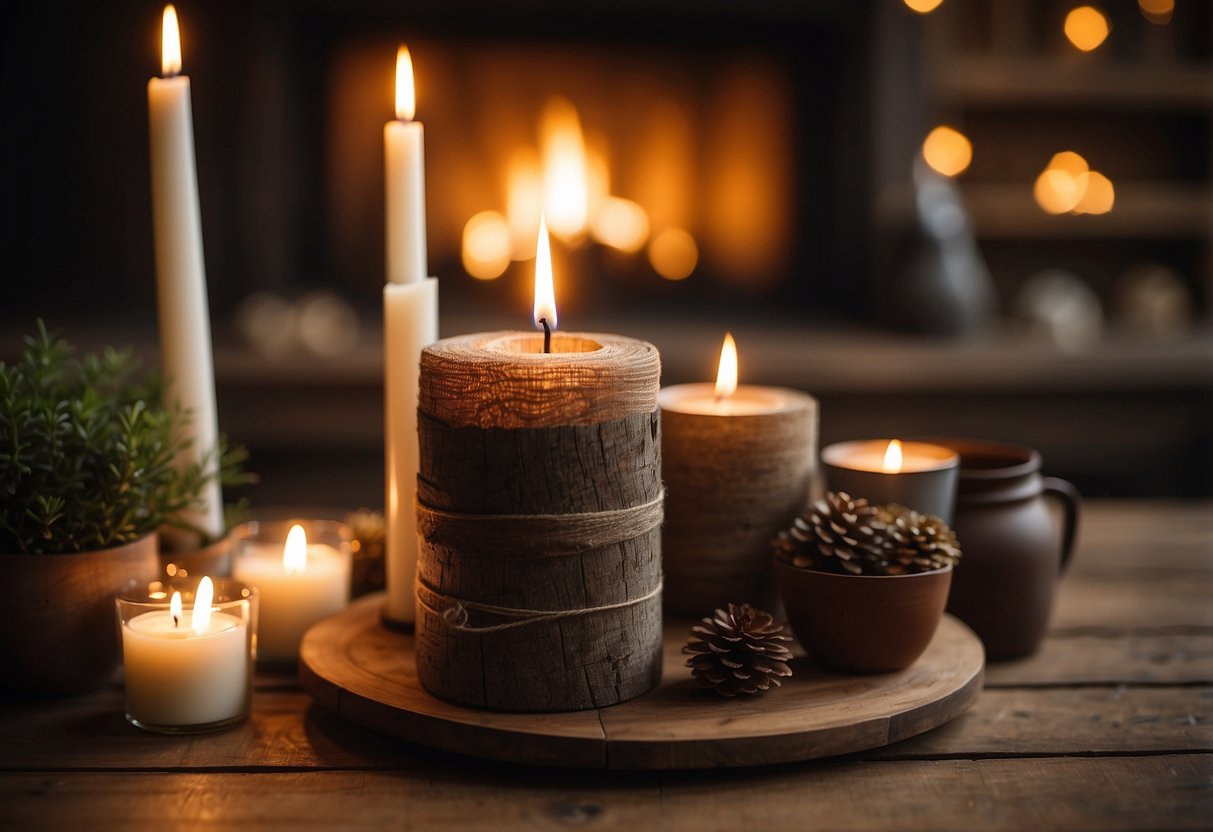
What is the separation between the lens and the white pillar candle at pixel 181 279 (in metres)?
0.81

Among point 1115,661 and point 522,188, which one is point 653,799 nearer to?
point 1115,661

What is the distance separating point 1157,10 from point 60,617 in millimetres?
2654

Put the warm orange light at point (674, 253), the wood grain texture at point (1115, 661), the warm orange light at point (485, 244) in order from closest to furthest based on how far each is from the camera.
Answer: the wood grain texture at point (1115, 661) < the warm orange light at point (485, 244) < the warm orange light at point (674, 253)

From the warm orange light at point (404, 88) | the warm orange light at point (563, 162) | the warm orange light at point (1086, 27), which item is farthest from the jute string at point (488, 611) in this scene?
the warm orange light at point (1086, 27)

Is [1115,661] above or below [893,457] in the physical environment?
below

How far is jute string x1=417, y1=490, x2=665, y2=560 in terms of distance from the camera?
65 cm

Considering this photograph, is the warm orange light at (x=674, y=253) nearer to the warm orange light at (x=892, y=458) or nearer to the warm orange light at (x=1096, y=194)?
the warm orange light at (x=1096, y=194)

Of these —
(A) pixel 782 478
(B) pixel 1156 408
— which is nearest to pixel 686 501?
(A) pixel 782 478

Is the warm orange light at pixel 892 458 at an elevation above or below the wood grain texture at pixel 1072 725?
above

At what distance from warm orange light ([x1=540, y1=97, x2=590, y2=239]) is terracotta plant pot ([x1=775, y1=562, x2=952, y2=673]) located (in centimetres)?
198

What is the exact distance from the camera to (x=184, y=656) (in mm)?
686

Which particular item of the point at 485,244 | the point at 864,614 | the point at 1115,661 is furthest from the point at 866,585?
the point at 485,244

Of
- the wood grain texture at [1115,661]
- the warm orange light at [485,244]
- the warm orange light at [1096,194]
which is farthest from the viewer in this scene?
the warm orange light at [485,244]

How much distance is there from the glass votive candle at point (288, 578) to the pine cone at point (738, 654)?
0.27 meters
